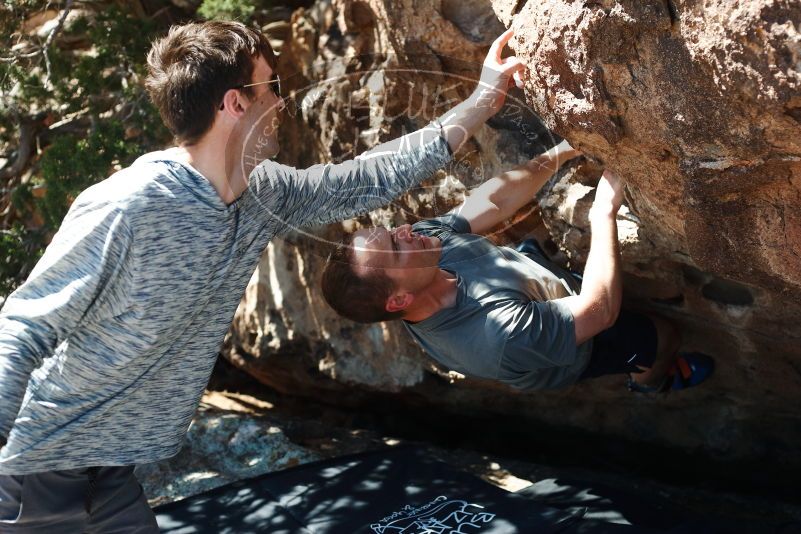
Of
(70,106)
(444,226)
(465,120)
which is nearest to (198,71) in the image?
(465,120)

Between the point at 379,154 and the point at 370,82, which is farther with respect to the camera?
the point at 370,82

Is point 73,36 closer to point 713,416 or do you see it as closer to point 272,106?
point 272,106

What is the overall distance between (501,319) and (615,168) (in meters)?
0.53

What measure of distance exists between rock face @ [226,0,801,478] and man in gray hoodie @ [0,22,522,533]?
355mm

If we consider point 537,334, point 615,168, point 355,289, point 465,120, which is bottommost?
point 537,334

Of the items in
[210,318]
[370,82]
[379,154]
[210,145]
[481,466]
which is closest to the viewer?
[210,145]

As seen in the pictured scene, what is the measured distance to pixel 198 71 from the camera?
6.50 ft

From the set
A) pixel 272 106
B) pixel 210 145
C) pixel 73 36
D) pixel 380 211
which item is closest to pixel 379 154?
pixel 272 106

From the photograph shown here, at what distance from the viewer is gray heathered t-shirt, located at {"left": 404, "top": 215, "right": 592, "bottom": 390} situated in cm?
241

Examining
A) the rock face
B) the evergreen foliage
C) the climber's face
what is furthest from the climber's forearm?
the evergreen foliage

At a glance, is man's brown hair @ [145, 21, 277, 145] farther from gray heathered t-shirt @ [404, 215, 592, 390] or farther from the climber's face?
gray heathered t-shirt @ [404, 215, 592, 390]

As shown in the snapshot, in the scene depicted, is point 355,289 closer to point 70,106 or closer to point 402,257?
point 402,257

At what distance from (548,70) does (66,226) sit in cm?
108

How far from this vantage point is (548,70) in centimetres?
199
